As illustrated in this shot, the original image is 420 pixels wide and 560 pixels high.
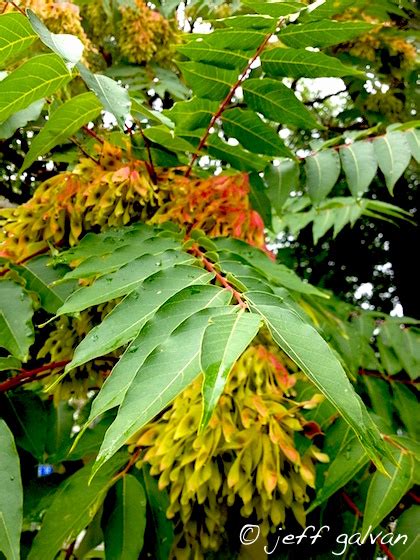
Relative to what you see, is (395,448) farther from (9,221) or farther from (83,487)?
(9,221)

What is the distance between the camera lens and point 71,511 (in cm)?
83

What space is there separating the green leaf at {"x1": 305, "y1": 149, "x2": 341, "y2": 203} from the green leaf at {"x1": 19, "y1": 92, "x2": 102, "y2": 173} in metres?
0.51

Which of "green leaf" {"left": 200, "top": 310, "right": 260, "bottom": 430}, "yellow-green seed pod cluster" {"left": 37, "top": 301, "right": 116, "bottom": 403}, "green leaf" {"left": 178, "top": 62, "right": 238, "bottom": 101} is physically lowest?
"yellow-green seed pod cluster" {"left": 37, "top": 301, "right": 116, "bottom": 403}

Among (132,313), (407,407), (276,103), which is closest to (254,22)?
(276,103)

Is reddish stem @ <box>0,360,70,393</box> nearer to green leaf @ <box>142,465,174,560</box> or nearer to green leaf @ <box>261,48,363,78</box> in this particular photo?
green leaf @ <box>142,465,174,560</box>

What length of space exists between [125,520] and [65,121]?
608 millimetres

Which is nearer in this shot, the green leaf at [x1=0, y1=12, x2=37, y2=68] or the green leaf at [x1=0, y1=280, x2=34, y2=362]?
the green leaf at [x1=0, y1=12, x2=37, y2=68]

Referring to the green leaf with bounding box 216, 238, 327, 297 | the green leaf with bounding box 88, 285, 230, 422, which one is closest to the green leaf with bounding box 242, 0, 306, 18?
the green leaf with bounding box 216, 238, 327, 297

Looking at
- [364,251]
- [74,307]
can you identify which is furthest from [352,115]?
[364,251]

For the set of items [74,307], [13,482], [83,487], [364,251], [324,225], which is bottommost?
[364,251]

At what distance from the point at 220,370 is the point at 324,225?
1.38 meters

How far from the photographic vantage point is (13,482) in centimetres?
61

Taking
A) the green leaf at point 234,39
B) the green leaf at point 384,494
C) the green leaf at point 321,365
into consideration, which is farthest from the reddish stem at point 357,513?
the green leaf at point 234,39

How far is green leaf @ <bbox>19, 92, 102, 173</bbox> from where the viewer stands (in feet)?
2.65
